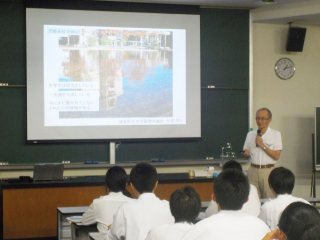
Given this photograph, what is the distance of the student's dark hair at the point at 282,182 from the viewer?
13.4 ft

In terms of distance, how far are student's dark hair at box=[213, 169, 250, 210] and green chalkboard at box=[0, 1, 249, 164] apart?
5.02 metres

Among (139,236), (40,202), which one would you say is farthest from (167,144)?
(139,236)

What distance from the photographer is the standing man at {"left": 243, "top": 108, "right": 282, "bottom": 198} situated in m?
6.88

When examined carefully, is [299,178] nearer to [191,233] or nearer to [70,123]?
[70,123]

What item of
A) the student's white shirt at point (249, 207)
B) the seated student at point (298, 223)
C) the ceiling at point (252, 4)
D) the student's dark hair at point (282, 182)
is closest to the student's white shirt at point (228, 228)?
the seated student at point (298, 223)

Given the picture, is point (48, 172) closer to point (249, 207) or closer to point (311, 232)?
point (249, 207)

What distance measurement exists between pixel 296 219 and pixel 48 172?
17.2ft

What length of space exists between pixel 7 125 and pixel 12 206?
3.54 feet

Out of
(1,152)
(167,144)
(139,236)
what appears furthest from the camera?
(167,144)

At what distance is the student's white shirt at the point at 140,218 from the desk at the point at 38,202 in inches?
130

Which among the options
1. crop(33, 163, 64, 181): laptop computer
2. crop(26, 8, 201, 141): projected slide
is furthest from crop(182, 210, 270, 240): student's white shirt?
crop(26, 8, 201, 141): projected slide

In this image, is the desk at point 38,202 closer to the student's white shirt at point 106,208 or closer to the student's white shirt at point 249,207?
the student's white shirt at point 106,208

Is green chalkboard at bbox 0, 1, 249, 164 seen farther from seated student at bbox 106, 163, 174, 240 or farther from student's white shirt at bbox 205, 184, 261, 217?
seated student at bbox 106, 163, 174, 240

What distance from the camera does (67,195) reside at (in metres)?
6.91
